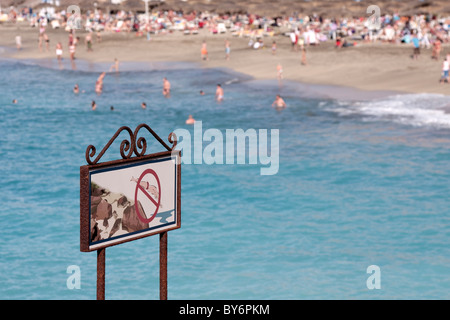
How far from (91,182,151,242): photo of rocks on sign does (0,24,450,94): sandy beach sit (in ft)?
109

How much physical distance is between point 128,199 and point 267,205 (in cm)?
1646

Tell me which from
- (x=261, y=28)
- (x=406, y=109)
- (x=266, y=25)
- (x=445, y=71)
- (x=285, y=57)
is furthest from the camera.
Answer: (x=261, y=28)

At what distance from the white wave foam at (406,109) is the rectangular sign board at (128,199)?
86.5ft

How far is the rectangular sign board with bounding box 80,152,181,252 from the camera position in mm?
6555

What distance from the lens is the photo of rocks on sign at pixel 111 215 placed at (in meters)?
6.64

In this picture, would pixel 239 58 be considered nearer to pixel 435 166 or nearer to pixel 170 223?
pixel 435 166

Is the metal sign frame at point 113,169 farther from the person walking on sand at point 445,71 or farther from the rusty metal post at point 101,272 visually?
the person walking on sand at point 445,71

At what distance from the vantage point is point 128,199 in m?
7.00

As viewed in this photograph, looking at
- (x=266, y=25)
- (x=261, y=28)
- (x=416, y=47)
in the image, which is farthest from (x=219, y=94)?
(x=261, y=28)

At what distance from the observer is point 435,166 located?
26281 mm

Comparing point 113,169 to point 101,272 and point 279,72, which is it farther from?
point 279,72

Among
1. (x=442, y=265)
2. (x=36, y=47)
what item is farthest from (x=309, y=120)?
(x=36, y=47)

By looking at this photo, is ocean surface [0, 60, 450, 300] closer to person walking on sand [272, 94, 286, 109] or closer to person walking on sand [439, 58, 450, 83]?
person walking on sand [272, 94, 286, 109]
